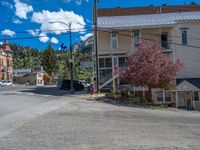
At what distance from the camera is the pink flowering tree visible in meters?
25.5

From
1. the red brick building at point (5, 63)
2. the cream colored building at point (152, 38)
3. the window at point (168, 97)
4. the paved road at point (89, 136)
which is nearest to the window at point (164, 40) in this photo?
the cream colored building at point (152, 38)

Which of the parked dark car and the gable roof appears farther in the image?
the parked dark car

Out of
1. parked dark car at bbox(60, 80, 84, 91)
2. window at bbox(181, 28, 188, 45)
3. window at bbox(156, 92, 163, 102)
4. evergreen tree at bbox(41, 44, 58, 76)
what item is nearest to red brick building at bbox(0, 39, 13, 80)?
evergreen tree at bbox(41, 44, 58, 76)

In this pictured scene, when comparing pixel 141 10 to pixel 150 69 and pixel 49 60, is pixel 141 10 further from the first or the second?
pixel 49 60

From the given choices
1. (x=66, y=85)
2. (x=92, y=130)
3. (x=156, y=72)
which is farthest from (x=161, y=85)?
(x=66, y=85)

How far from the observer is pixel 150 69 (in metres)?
25.4

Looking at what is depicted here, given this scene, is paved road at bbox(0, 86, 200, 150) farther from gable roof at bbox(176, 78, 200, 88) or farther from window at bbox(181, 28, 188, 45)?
window at bbox(181, 28, 188, 45)

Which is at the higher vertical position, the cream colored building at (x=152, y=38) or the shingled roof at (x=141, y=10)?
the shingled roof at (x=141, y=10)

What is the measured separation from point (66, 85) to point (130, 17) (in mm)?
15683

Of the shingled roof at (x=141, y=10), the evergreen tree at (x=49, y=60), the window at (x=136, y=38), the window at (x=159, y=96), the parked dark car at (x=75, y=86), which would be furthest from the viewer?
the evergreen tree at (x=49, y=60)

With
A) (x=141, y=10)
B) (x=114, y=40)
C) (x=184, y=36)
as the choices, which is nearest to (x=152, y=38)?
(x=184, y=36)

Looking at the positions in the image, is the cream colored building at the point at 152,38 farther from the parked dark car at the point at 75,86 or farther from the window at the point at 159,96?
the parked dark car at the point at 75,86

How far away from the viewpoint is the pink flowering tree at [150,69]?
83.7 feet

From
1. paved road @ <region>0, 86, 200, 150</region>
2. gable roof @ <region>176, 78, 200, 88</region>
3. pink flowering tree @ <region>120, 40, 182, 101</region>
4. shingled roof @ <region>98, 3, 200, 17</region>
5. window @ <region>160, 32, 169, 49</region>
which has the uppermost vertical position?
shingled roof @ <region>98, 3, 200, 17</region>
